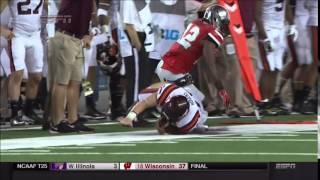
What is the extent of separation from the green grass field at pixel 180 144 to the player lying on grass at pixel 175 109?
0.04 metres

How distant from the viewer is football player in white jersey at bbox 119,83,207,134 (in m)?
4.43

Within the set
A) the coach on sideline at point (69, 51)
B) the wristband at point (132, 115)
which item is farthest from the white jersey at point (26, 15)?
the wristband at point (132, 115)

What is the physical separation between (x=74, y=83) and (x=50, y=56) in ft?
0.59

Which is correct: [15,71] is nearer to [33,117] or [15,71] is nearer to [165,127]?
[33,117]

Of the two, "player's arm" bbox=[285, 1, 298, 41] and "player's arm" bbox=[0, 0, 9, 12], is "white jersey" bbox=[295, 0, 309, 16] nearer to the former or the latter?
"player's arm" bbox=[285, 1, 298, 41]

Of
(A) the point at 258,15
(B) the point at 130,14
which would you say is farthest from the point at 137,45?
(A) the point at 258,15

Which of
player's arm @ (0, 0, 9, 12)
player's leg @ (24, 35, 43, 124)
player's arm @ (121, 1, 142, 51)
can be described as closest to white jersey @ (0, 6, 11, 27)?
player's arm @ (0, 0, 9, 12)

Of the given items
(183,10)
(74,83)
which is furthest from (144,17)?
(74,83)

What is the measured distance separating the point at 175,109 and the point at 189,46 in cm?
32

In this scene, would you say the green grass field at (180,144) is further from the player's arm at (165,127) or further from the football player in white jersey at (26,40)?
the football player in white jersey at (26,40)

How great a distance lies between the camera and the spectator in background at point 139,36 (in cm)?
445

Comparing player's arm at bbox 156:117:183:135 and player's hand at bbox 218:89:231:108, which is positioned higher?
player's hand at bbox 218:89:231:108

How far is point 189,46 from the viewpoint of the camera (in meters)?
4.43

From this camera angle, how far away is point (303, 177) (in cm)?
451
